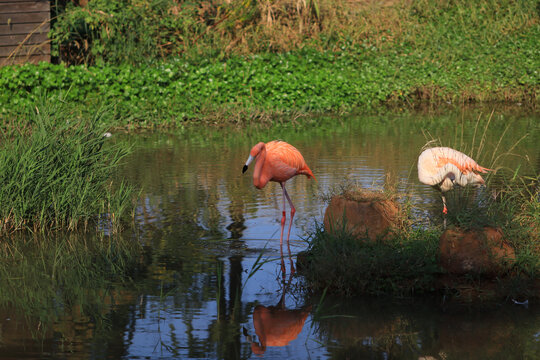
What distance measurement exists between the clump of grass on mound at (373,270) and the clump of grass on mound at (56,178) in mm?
2671

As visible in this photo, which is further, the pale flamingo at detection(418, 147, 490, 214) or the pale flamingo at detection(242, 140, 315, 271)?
the pale flamingo at detection(242, 140, 315, 271)

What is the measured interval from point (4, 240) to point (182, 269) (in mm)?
2140

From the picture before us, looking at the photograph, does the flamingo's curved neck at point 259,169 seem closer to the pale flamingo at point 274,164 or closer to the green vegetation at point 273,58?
the pale flamingo at point 274,164

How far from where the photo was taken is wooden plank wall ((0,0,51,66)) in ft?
57.2

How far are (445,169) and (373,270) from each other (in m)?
1.99

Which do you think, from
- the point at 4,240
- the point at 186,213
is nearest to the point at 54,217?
the point at 4,240

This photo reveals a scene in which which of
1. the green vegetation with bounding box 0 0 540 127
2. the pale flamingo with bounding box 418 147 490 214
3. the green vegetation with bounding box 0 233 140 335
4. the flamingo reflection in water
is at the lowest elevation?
the flamingo reflection in water

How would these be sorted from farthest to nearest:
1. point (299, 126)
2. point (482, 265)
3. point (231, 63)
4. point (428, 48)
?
point (428, 48)
point (231, 63)
point (299, 126)
point (482, 265)

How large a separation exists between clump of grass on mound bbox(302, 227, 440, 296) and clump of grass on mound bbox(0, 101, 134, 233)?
8.76 ft

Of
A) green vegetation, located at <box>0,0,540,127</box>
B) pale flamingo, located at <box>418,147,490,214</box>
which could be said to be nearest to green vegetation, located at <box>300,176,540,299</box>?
pale flamingo, located at <box>418,147,490,214</box>

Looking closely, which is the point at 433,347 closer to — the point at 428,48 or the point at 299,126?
the point at 299,126

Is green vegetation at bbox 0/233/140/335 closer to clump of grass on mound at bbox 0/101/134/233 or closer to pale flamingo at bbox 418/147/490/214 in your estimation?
clump of grass on mound at bbox 0/101/134/233

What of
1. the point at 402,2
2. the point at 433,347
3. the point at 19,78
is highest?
the point at 402,2

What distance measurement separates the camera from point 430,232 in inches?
262
